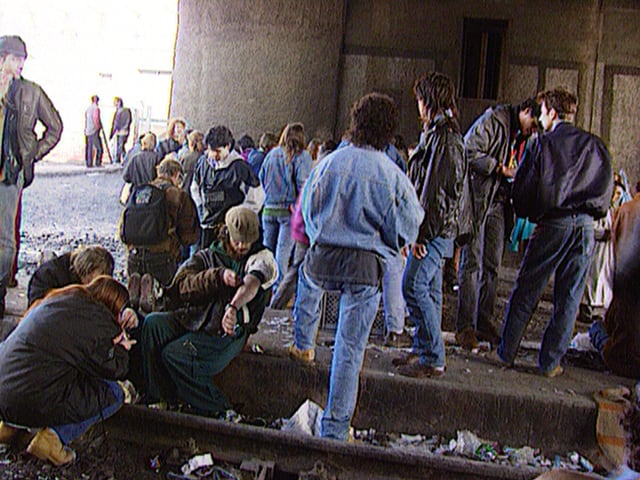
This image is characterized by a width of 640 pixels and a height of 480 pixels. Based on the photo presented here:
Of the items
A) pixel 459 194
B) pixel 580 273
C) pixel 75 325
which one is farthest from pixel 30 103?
pixel 580 273

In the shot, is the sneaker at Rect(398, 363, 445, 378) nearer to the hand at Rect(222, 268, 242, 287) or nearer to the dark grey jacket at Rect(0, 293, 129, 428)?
the hand at Rect(222, 268, 242, 287)

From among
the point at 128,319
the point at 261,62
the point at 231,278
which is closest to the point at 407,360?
the point at 231,278

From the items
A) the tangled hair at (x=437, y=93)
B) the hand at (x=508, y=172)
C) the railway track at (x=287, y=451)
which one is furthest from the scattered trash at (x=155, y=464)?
the hand at (x=508, y=172)

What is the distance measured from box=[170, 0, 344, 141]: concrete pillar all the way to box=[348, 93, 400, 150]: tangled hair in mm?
7181

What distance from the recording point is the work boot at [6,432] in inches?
158

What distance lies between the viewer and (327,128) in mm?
11352

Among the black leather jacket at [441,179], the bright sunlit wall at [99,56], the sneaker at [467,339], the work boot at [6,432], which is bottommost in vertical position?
the work boot at [6,432]

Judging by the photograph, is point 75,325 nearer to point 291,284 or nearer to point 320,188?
point 320,188

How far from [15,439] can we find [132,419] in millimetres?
695

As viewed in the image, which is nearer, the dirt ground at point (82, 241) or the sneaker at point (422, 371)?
the dirt ground at point (82, 241)

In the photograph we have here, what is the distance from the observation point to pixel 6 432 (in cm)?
403

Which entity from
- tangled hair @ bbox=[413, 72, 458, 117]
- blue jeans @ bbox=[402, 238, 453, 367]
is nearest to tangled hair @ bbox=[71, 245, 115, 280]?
blue jeans @ bbox=[402, 238, 453, 367]

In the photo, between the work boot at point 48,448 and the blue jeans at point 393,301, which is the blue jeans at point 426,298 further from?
the work boot at point 48,448

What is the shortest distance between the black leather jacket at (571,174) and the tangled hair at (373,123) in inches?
50.6
